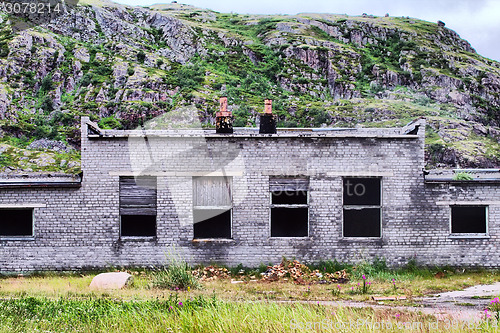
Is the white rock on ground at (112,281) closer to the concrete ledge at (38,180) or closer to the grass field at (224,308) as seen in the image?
the grass field at (224,308)

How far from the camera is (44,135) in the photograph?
69.1m

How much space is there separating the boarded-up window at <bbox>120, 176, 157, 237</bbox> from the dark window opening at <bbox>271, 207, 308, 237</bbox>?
11.3ft

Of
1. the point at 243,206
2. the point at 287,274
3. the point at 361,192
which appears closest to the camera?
the point at 287,274

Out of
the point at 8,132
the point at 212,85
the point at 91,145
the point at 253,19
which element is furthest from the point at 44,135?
the point at 253,19

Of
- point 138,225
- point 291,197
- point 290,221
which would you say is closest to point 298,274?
point 290,221

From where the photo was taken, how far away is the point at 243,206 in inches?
537

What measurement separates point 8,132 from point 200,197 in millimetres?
65988

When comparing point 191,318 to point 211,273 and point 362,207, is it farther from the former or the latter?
point 362,207

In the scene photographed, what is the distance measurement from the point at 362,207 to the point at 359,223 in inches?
18.8

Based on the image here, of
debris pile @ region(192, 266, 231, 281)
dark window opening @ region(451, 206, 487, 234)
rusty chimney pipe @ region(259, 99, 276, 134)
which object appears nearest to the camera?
debris pile @ region(192, 266, 231, 281)

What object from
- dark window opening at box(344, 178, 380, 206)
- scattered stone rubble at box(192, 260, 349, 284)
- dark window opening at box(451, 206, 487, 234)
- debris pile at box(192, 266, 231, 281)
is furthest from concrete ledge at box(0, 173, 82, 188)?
dark window opening at box(451, 206, 487, 234)

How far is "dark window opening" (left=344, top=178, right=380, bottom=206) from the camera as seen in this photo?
45.3 ft

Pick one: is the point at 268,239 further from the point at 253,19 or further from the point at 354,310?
the point at 253,19

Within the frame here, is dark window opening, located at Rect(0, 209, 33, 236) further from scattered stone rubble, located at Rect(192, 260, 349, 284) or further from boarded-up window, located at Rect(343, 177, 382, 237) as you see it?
boarded-up window, located at Rect(343, 177, 382, 237)
